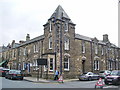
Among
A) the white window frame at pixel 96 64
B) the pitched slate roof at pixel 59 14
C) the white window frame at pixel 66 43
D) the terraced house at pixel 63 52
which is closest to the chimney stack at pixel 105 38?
the terraced house at pixel 63 52

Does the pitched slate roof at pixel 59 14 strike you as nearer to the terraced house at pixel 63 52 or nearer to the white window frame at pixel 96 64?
the terraced house at pixel 63 52

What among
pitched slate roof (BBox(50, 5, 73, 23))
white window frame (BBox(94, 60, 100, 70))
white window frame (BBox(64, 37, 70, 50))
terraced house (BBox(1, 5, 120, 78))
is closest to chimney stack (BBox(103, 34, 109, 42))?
terraced house (BBox(1, 5, 120, 78))

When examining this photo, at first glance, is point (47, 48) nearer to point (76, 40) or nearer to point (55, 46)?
point (55, 46)

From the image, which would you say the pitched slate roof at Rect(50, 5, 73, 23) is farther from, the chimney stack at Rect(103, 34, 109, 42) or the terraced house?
the chimney stack at Rect(103, 34, 109, 42)

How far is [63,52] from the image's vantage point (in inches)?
1018

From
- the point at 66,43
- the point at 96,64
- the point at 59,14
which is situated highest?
the point at 59,14

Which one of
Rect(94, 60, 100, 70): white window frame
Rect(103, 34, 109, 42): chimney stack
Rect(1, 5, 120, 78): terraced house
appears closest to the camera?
Rect(1, 5, 120, 78): terraced house

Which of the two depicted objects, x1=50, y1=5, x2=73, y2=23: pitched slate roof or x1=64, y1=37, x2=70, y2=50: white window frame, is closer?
x1=64, y1=37, x2=70, y2=50: white window frame

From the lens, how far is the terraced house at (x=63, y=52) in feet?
84.0

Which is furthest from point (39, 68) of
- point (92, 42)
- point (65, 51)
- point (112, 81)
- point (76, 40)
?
point (112, 81)

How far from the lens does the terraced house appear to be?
84.0 ft

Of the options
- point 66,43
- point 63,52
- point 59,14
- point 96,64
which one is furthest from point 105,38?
point 63,52

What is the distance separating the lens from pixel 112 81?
56.9ft

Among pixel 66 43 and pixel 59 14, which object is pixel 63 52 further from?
pixel 59 14
